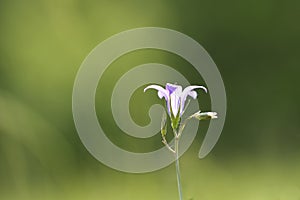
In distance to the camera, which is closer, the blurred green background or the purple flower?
the purple flower

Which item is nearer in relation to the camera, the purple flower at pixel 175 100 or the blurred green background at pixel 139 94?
the purple flower at pixel 175 100

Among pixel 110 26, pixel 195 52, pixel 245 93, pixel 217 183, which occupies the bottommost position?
pixel 217 183

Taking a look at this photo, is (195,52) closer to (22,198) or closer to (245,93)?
(245,93)

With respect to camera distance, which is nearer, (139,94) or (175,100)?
(175,100)

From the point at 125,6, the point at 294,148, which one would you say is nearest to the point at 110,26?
the point at 125,6

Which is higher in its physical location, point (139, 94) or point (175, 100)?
point (139, 94)

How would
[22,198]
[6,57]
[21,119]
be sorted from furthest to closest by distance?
[6,57]
[21,119]
[22,198]

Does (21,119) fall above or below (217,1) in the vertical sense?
below

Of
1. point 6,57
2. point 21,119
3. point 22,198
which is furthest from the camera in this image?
point 6,57
